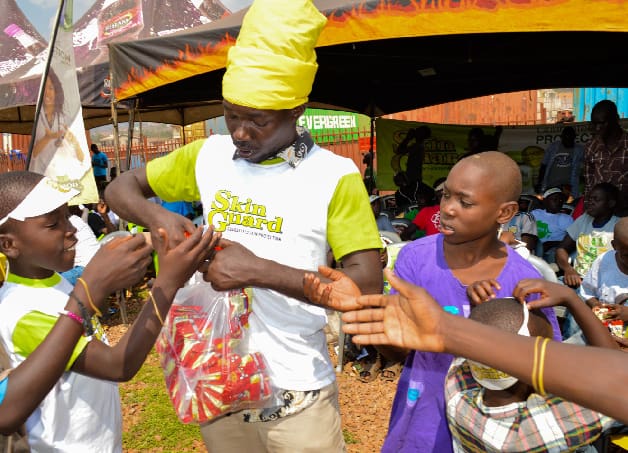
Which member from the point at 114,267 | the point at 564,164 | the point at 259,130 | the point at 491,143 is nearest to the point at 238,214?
the point at 259,130

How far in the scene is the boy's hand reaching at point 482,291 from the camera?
5.77 ft

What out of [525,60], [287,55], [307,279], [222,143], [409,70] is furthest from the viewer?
[409,70]

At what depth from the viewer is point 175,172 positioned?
2.17m

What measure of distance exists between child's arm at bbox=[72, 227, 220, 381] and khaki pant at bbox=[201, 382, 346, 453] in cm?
51

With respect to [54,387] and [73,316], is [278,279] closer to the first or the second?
[73,316]

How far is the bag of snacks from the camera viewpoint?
1.83m

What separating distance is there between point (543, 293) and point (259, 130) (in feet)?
3.82

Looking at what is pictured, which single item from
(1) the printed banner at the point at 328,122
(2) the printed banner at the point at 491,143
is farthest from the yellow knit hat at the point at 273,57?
(1) the printed banner at the point at 328,122

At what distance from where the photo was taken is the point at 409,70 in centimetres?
873

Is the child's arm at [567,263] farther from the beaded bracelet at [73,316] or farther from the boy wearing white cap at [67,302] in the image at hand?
the beaded bracelet at [73,316]

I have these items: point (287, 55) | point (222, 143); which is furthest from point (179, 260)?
point (287, 55)

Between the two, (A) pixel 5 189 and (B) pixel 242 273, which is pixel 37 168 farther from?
(B) pixel 242 273

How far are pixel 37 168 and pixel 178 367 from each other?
3.75m

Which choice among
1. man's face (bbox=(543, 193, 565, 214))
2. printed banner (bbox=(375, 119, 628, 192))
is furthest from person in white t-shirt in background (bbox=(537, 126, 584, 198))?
man's face (bbox=(543, 193, 565, 214))
